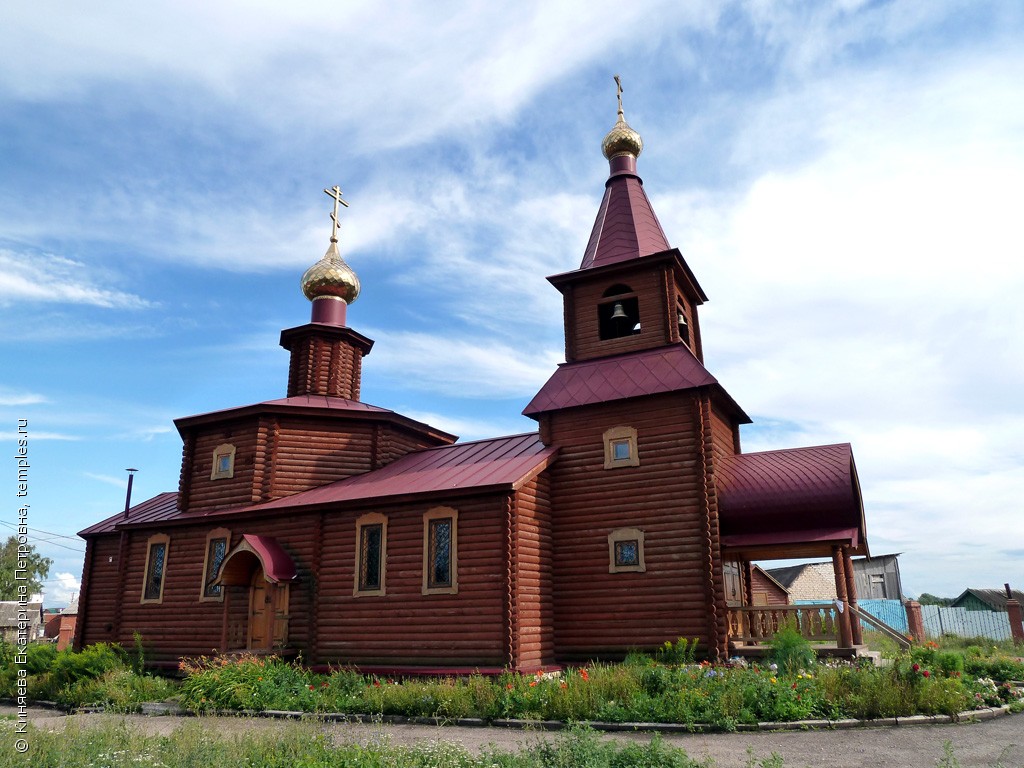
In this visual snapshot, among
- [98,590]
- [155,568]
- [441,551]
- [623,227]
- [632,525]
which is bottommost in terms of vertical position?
[98,590]

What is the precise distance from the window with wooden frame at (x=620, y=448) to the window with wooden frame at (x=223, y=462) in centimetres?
1010

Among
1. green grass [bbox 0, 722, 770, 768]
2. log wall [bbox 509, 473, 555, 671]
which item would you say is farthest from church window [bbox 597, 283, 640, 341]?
green grass [bbox 0, 722, 770, 768]

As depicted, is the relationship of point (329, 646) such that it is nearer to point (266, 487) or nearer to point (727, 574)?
point (266, 487)

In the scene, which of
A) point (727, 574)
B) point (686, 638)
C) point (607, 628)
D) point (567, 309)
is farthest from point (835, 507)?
point (567, 309)

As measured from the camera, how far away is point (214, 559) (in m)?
18.3

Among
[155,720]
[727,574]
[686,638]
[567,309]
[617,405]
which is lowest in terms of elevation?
[155,720]

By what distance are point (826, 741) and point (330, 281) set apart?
19293mm

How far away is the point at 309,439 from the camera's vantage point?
2012 cm

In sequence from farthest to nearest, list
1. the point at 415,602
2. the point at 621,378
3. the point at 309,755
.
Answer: the point at 621,378, the point at 415,602, the point at 309,755

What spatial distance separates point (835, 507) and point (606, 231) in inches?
347

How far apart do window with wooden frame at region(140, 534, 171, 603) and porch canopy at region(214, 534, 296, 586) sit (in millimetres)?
2885

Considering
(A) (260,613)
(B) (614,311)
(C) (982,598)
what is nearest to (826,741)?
(B) (614,311)

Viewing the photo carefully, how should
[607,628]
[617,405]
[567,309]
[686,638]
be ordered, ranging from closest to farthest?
[686,638] → [607,628] → [617,405] → [567,309]

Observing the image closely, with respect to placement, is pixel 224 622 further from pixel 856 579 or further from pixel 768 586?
pixel 856 579
